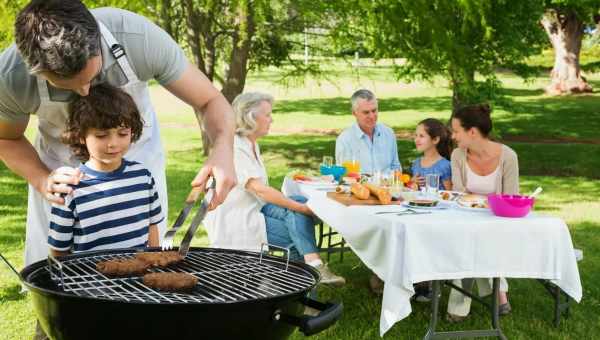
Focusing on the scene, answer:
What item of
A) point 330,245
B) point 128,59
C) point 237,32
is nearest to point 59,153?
point 128,59

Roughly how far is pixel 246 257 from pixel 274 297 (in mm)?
650

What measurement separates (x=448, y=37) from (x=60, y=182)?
762cm

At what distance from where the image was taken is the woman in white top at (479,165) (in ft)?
16.4

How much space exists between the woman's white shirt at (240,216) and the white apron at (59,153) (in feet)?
7.28

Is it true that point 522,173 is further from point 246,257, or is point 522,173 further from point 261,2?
point 246,257

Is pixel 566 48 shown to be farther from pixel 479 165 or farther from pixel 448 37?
pixel 479 165

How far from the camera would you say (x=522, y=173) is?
39.0 feet

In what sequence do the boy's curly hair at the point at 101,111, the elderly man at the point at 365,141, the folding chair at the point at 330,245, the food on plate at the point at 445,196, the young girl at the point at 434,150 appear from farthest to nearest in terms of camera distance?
the elderly man at the point at 365,141 → the folding chair at the point at 330,245 → the young girl at the point at 434,150 → the food on plate at the point at 445,196 → the boy's curly hair at the point at 101,111

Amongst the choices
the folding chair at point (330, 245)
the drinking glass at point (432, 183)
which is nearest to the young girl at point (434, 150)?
the drinking glass at point (432, 183)

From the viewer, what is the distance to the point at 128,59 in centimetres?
248

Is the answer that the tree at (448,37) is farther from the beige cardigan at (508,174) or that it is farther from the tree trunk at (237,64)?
the beige cardigan at (508,174)

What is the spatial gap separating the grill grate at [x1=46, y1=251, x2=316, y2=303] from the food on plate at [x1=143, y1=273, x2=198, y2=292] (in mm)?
19

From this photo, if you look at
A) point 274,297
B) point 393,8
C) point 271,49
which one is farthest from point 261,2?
point 274,297

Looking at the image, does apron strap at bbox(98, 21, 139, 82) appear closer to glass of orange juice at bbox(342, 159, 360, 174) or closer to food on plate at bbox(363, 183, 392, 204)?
food on plate at bbox(363, 183, 392, 204)
